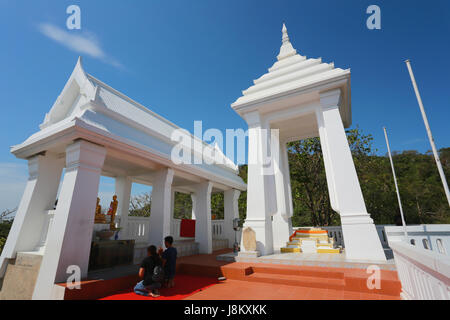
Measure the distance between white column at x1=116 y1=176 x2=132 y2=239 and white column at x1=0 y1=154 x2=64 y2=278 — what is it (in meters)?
2.13

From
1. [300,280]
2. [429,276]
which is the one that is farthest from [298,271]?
[429,276]

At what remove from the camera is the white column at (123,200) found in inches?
313

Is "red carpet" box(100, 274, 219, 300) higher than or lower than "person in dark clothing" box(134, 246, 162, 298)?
lower

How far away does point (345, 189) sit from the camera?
6090 millimetres

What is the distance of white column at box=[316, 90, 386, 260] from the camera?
5.47 metres

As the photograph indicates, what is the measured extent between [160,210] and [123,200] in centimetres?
209

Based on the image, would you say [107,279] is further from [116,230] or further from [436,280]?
[436,280]

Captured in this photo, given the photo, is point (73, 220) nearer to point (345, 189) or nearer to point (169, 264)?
point (169, 264)

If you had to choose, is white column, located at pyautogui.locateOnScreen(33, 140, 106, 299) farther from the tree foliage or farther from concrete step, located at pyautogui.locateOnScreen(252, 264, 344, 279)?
the tree foliage

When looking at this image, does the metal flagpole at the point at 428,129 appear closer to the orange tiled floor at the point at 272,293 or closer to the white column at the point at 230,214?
the orange tiled floor at the point at 272,293

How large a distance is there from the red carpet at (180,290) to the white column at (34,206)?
11.4 ft

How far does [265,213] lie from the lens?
7195mm

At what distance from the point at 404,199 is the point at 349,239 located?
43.7 feet

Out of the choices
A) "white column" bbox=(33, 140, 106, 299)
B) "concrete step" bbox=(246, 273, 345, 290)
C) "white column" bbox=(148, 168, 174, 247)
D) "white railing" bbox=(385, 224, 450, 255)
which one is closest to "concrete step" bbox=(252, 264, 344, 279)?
"concrete step" bbox=(246, 273, 345, 290)
